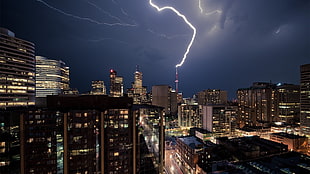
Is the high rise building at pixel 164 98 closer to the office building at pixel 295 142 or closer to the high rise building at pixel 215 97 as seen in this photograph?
the high rise building at pixel 215 97

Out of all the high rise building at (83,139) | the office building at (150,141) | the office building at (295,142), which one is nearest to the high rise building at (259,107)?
the office building at (295,142)

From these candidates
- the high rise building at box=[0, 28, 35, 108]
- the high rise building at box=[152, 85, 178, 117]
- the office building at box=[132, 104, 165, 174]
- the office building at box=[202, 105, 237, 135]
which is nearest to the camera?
the office building at box=[132, 104, 165, 174]

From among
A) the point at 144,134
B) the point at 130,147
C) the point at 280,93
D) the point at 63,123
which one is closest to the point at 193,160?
the point at 144,134

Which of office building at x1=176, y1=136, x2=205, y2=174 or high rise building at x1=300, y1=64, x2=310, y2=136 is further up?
high rise building at x1=300, y1=64, x2=310, y2=136

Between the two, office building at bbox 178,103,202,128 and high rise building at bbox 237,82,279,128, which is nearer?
office building at bbox 178,103,202,128

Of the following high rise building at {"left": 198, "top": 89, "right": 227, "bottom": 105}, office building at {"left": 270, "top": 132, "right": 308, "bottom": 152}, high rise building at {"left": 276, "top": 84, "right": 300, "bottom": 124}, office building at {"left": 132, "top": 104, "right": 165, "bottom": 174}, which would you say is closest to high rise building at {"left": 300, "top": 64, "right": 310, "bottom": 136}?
office building at {"left": 270, "top": 132, "right": 308, "bottom": 152}

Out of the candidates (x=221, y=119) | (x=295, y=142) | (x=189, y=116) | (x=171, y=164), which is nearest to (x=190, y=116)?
(x=189, y=116)

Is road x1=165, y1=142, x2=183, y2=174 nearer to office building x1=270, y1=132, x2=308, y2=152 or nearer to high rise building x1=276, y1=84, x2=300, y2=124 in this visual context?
office building x1=270, y1=132, x2=308, y2=152

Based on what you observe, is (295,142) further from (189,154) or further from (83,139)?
(83,139)

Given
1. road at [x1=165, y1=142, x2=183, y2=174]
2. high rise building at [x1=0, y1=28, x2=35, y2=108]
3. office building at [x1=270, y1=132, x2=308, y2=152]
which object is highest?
high rise building at [x1=0, y1=28, x2=35, y2=108]
